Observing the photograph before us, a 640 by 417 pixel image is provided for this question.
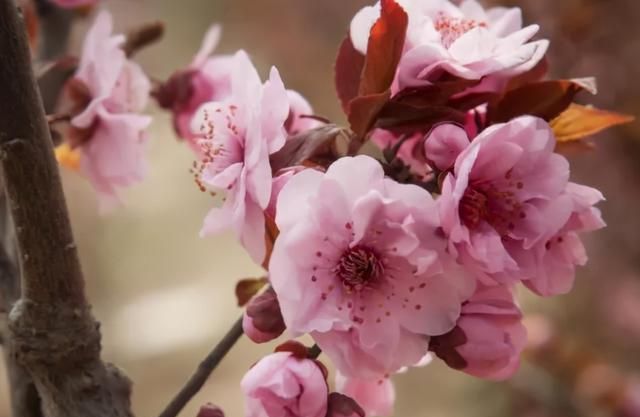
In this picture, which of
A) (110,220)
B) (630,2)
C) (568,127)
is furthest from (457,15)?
(110,220)

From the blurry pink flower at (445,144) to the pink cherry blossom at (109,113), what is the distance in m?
0.22

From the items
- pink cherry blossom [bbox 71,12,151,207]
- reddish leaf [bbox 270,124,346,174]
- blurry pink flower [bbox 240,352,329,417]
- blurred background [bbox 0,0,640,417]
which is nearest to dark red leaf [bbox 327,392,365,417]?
blurry pink flower [bbox 240,352,329,417]

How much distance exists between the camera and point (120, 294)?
5.17 ft

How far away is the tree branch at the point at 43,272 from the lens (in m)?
0.42

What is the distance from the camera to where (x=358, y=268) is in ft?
1.33

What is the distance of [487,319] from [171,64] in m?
1.41

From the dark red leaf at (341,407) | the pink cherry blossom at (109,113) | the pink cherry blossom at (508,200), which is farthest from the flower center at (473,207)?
the pink cherry blossom at (109,113)

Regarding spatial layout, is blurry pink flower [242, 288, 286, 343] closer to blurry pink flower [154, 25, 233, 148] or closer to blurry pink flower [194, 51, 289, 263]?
blurry pink flower [194, 51, 289, 263]

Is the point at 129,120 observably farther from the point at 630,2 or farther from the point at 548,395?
the point at 630,2

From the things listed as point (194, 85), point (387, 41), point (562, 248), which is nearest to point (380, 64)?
point (387, 41)

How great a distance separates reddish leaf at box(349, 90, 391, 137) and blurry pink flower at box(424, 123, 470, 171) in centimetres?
3

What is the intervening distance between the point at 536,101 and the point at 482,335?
134 mm

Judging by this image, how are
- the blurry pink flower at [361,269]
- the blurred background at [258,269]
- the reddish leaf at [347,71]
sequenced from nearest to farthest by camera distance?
the blurry pink flower at [361,269], the reddish leaf at [347,71], the blurred background at [258,269]

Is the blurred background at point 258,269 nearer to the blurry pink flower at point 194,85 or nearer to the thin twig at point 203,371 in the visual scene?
the blurry pink flower at point 194,85
